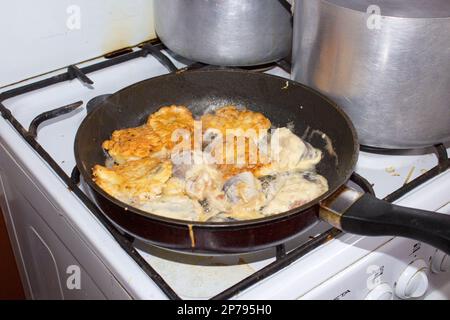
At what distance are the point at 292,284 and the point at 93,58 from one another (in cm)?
60

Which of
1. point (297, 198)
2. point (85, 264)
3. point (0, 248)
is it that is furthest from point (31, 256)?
point (297, 198)

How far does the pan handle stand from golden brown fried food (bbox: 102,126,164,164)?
0.28m

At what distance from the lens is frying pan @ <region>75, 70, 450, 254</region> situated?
56 cm

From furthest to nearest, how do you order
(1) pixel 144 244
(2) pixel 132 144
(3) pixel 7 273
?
(3) pixel 7 273
(2) pixel 132 144
(1) pixel 144 244

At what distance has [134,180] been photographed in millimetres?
707

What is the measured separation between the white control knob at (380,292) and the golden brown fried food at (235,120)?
271mm

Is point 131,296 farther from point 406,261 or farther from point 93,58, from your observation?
point 93,58

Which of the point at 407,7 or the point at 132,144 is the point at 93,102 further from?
the point at 407,7

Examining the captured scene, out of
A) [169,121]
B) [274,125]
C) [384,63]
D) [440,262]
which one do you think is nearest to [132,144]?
[169,121]

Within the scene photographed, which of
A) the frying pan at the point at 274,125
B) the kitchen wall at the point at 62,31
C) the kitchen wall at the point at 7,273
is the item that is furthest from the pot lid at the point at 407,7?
the kitchen wall at the point at 7,273

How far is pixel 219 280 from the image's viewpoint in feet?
2.05

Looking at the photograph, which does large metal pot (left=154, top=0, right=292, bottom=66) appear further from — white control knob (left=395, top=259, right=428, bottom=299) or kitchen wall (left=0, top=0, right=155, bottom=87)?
white control knob (left=395, top=259, right=428, bottom=299)

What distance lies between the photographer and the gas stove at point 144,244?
24.2 inches

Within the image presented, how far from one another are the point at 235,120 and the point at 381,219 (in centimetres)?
31
